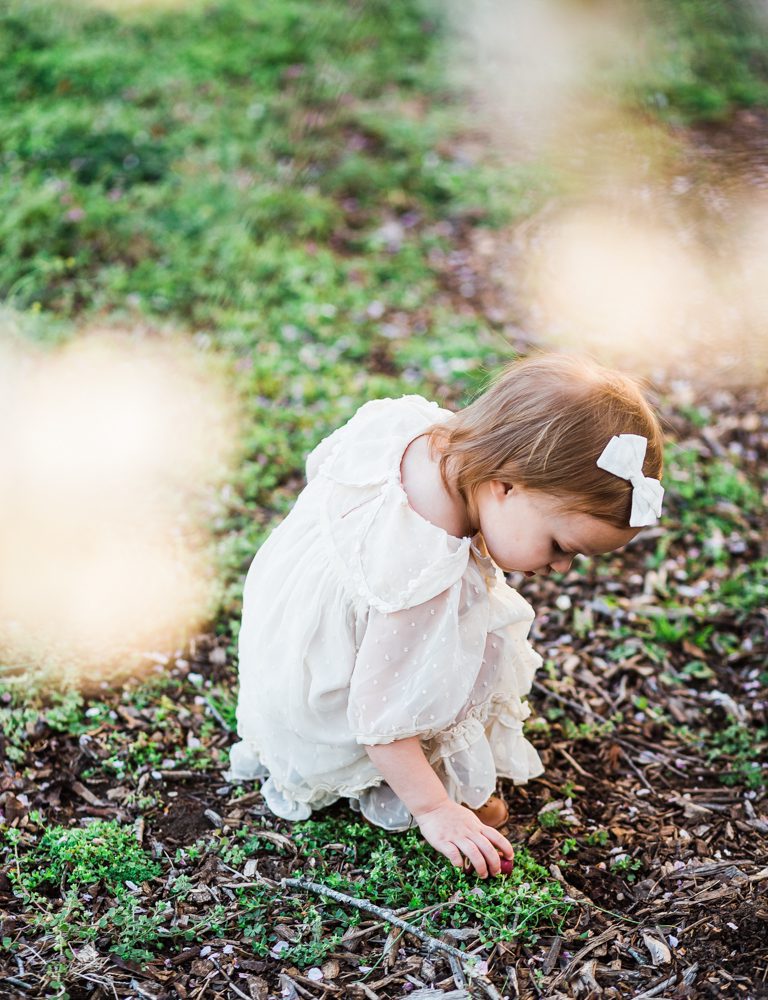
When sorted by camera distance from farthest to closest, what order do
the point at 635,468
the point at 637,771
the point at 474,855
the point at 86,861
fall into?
1. the point at 637,771
2. the point at 86,861
3. the point at 474,855
4. the point at 635,468

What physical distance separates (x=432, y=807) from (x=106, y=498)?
6.92 ft

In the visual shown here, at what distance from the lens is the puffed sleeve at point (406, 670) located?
7.43 feet

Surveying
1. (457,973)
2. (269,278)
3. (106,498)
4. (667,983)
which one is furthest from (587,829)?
(269,278)

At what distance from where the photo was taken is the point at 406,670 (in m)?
2.29

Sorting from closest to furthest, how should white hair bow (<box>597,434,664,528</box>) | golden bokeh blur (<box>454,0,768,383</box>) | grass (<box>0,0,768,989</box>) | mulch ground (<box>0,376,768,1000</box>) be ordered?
1. white hair bow (<box>597,434,664,528</box>)
2. mulch ground (<box>0,376,768,1000</box>)
3. grass (<box>0,0,768,989</box>)
4. golden bokeh blur (<box>454,0,768,383</box>)

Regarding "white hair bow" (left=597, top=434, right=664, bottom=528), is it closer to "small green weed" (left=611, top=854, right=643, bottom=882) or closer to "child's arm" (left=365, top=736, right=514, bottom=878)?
"child's arm" (left=365, top=736, right=514, bottom=878)

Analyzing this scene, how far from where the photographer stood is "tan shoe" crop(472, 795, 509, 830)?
271cm

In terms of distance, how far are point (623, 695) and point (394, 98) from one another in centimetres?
541

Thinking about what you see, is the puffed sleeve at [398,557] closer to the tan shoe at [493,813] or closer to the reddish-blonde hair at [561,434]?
the reddish-blonde hair at [561,434]

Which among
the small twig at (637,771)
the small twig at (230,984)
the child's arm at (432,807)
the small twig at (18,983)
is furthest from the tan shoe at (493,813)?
the small twig at (18,983)

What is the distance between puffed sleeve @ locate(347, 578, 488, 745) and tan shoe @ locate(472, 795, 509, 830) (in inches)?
21.5

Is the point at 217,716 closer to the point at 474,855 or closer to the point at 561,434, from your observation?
the point at 474,855

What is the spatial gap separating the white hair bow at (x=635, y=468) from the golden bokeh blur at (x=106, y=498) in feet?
6.01

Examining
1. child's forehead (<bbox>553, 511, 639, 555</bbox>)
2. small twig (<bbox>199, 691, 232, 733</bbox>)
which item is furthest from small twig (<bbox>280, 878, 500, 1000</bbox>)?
child's forehead (<bbox>553, 511, 639, 555</bbox>)
